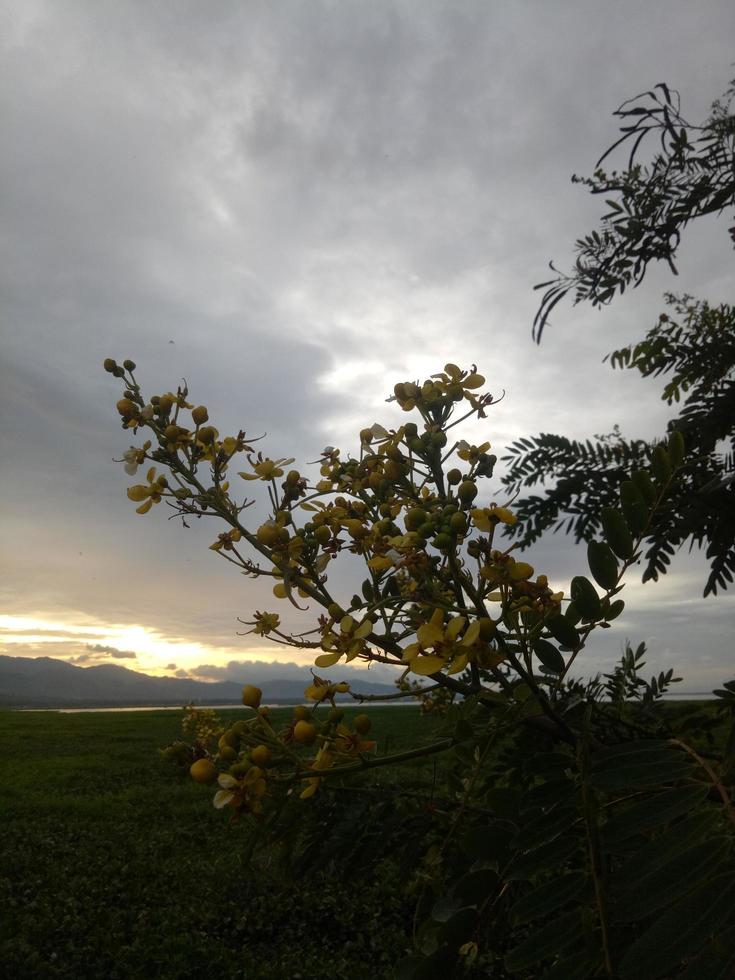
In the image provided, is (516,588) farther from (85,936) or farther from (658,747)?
(85,936)

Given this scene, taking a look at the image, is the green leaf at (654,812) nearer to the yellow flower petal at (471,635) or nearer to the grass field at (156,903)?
the yellow flower petal at (471,635)

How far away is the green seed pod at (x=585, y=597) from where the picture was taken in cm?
105

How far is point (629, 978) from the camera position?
70cm

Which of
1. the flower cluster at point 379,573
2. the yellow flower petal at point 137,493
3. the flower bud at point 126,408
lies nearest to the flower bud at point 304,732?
the flower cluster at point 379,573

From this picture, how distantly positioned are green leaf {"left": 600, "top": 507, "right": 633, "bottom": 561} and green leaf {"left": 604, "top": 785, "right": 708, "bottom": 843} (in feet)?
1.20

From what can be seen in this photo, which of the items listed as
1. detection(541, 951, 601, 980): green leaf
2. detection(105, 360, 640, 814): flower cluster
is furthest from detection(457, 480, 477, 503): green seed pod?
detection(541, 951, 601, 980): green leaf

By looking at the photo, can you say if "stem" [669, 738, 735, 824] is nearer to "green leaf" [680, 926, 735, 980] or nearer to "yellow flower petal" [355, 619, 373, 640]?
"green leaf" [680, 926, 735, 980]

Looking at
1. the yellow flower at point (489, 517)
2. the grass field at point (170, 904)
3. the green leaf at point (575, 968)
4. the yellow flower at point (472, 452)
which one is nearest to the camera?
the green leaf at point (575, 968)

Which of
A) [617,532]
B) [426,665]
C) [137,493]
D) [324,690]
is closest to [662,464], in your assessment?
[617,532]

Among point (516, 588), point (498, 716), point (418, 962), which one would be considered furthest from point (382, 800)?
point (516, 588)

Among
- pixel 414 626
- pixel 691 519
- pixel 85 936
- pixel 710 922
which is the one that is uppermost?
pixel 691 519

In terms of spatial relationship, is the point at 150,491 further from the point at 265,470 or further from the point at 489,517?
the point at 489,517

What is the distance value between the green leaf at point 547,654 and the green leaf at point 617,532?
0.19 m

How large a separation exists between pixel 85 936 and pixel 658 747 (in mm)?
4962
